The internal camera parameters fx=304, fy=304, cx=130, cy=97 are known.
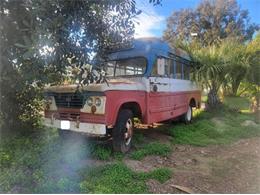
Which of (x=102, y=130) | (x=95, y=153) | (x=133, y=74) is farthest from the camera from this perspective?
(x=133, y=74)

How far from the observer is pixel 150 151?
231 inches

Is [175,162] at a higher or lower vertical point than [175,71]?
lower

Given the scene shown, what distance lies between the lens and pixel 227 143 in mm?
7219

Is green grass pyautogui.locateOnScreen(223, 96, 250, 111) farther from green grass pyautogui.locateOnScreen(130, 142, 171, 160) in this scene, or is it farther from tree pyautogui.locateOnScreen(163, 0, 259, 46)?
green grass pyautogui.locateOnScreen(130, 142, 171, 160)

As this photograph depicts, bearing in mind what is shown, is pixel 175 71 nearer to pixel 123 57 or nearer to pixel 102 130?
pixel 123 57

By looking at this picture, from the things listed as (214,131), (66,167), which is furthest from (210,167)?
(214,131)

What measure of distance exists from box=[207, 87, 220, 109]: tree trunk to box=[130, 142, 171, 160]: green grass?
6.43 meters

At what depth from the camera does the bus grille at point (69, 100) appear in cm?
545

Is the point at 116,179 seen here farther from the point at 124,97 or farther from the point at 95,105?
the point at 124,97

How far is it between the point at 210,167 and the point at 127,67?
276 centimetres

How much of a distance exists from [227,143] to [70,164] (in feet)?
13.3

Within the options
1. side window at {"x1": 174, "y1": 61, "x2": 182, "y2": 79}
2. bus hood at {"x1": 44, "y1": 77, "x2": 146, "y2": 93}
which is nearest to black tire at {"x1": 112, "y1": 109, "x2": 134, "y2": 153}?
bus hood at {"x1": 44, "y1": 77, "x2": 146, "y2": 93}

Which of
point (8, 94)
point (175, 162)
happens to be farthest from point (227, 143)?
point (8, 94)

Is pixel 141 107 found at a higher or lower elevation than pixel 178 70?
lower
